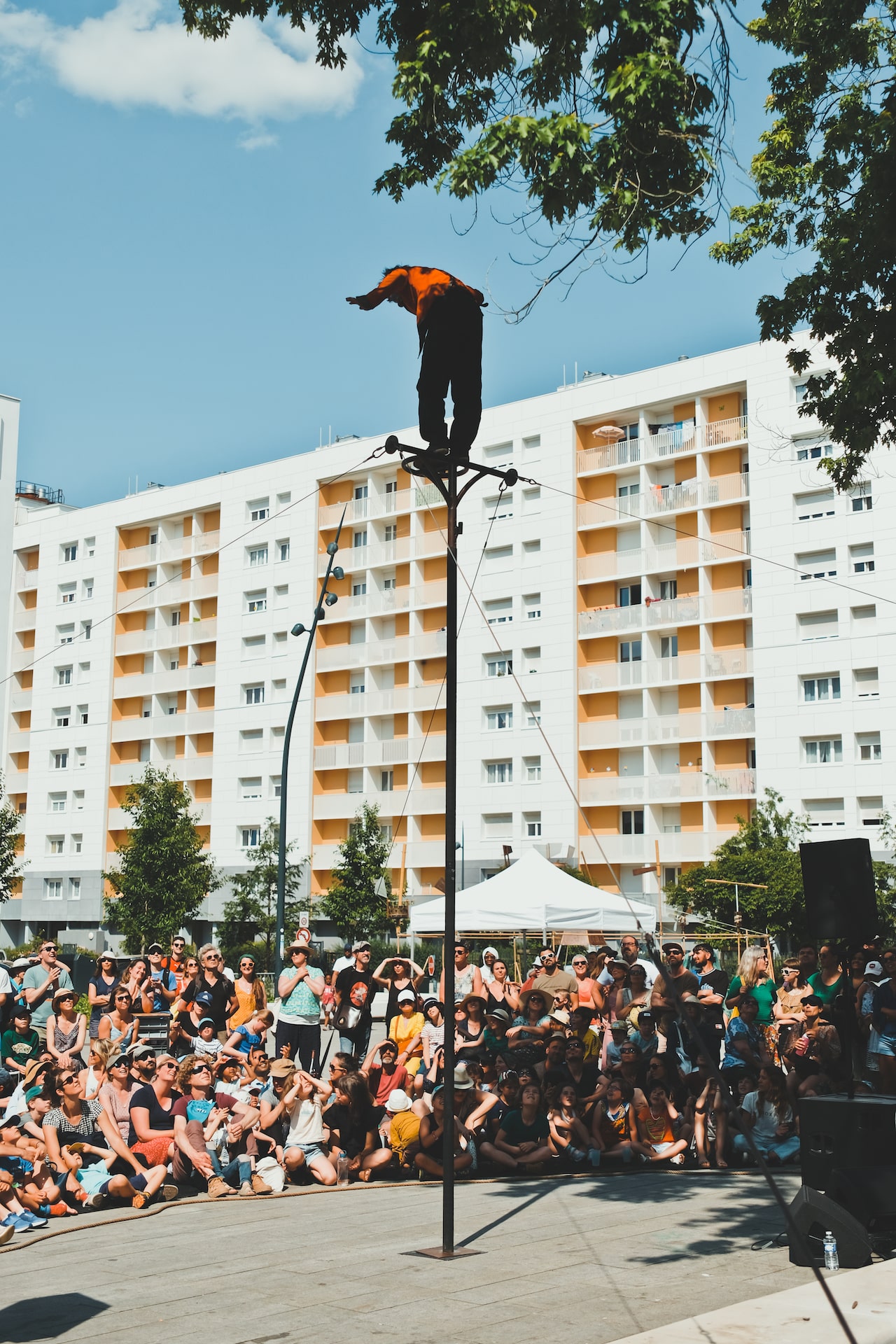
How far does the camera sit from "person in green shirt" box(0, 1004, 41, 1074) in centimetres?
1162

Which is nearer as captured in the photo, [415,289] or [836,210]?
[415,289]

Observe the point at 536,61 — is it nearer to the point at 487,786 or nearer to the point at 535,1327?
the point at 535,1327

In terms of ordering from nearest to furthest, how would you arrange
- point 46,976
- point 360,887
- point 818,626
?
point 46,976 → point 360,887 → point 818,626

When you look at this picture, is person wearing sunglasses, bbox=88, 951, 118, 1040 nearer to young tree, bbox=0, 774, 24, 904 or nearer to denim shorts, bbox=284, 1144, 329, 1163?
denim shorts, bbox=284, 1144, 329, 1163

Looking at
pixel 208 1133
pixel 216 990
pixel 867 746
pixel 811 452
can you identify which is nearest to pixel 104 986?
pixel 216 990

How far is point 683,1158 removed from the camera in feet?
36.4

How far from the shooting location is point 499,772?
52562 millimetres

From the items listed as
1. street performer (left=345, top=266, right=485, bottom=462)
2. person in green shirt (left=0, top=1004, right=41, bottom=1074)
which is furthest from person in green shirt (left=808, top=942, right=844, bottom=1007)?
person in green shirt (left=0, top=1004, right=41, bottom=1074)

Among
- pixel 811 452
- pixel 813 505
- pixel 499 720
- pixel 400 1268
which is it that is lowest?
pixel 400 1268

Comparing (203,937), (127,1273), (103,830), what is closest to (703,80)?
(127,1273)

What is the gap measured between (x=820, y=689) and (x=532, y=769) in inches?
457

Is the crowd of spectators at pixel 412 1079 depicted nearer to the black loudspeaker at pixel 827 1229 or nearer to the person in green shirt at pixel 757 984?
the person in green shirt at pixel 757 984

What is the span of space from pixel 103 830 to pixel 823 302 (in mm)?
56216

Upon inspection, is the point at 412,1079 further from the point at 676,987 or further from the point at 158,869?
the point at 158,869
